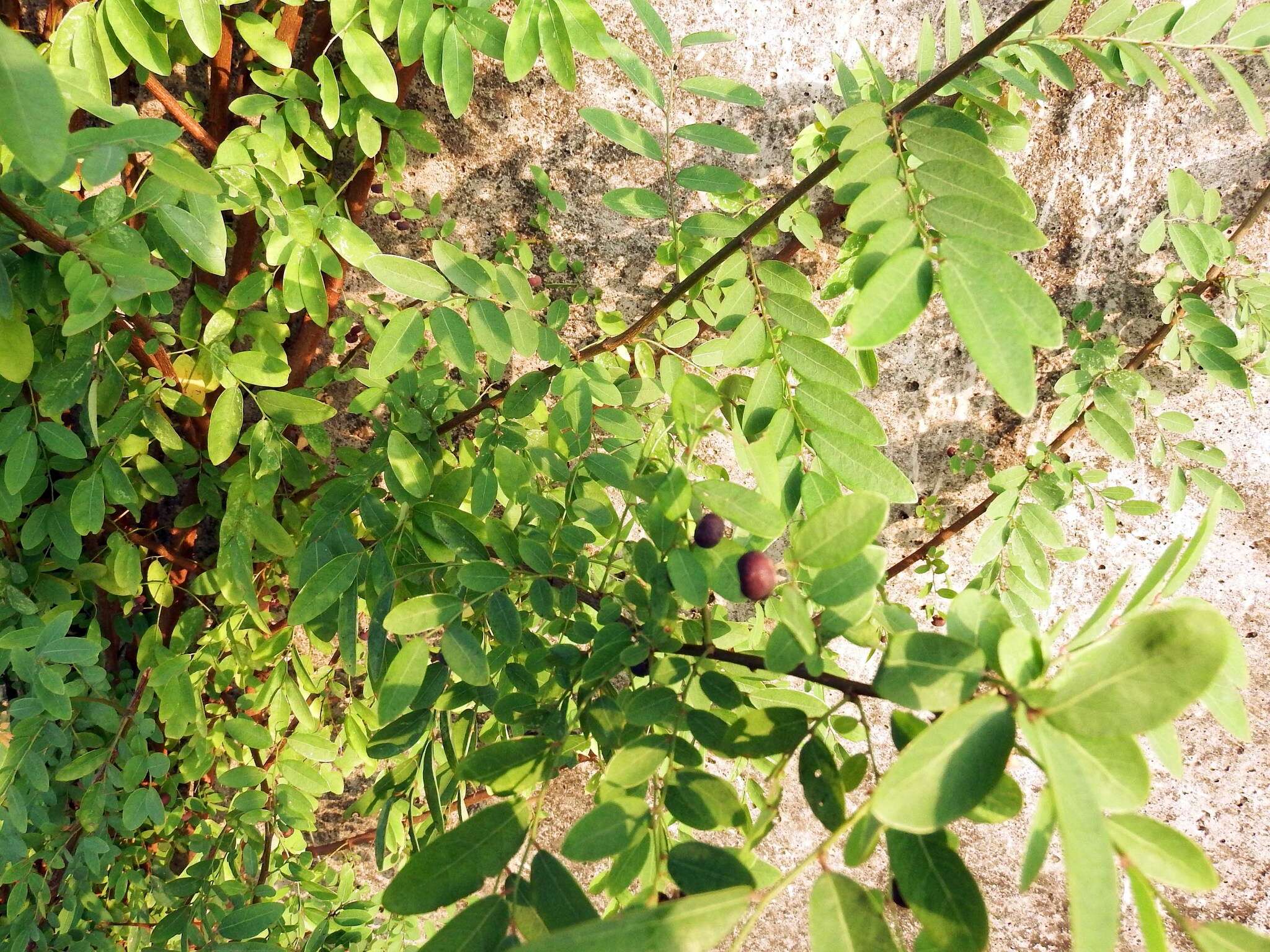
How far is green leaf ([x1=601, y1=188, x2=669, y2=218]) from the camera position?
3.71ft

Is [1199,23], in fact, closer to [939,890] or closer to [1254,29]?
[1254,29]

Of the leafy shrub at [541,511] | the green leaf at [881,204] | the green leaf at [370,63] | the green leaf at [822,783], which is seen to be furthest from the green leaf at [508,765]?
the green leaf at [370,63]

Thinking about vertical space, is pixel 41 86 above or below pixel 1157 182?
below

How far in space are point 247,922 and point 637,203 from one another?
3.98 ft

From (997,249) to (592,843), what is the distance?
54 centimetres

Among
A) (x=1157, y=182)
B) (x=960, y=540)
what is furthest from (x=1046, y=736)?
(x=1157, y=182)

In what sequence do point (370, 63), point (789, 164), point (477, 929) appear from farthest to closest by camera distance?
point (789, 164) < point (370, 63) < point (477, 929)

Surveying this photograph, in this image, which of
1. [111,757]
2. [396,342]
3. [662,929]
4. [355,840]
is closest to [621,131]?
[396,342]

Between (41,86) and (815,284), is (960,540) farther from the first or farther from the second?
(41,86)

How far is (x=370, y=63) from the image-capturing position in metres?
1.20

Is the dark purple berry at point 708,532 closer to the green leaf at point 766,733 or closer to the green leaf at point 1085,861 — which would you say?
the green leaf at point 766,733

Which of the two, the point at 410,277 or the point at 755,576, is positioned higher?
the point at 410,277

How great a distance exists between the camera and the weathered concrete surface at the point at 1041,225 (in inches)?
65.9

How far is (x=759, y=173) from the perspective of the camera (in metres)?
1.74
